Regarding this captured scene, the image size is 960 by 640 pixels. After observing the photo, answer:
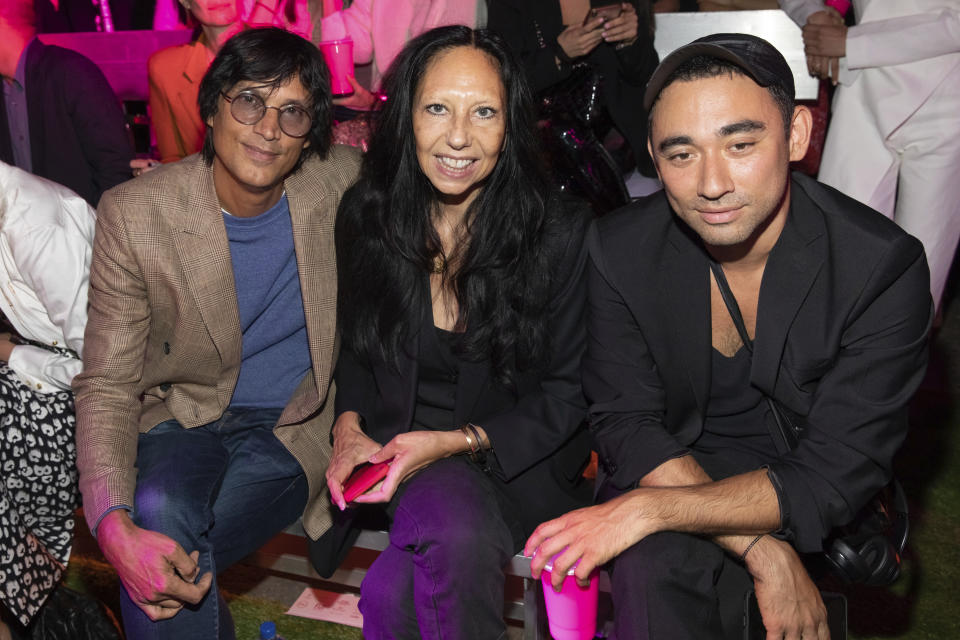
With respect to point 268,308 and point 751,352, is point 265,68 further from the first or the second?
point 751,352

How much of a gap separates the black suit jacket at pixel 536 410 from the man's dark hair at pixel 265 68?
0.80 metres

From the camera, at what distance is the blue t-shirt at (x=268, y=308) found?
2545 mm

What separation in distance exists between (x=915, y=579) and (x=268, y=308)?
2269mm

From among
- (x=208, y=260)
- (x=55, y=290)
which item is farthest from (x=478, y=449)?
(x=55, y=290)

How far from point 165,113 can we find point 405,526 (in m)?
2.59

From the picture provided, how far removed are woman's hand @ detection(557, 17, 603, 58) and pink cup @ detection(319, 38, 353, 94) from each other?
862 mm

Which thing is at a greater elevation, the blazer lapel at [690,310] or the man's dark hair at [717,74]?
the man's dark hair at [717,74]

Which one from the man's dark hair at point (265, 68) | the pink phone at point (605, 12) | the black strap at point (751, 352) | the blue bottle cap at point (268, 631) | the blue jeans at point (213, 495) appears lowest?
the blue bottle cap at point (268, 631)

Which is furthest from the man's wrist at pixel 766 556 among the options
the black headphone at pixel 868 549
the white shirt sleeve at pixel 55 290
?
the white shirt sleeve at pixel 55 290

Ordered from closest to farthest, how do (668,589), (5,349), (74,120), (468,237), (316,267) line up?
(668,589) < (468,237) < (316,267) < (5,349) < (74,120)

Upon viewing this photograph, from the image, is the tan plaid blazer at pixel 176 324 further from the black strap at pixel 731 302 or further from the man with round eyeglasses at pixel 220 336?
the black strap at pixel 731 302

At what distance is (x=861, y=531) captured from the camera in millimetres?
2021

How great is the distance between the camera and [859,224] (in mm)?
1967

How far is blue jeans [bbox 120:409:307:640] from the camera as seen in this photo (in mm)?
2217
